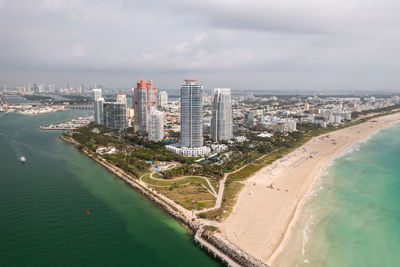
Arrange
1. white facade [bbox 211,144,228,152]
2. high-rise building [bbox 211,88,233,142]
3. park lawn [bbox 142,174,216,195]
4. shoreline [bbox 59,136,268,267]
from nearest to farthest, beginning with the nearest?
shoreline [bbox 59,136,268,267] < park lawn [bbox 142,174,216,195] < white facade [bbox 211,144,228,152] < high-rise building [bbox 211,88,233,142]

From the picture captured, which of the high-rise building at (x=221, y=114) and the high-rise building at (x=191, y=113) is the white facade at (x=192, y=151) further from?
the high-rise building at (x=221, y=114)

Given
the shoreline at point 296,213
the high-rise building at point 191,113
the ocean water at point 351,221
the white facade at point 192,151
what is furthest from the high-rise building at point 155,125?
the ocean water at point 351,221

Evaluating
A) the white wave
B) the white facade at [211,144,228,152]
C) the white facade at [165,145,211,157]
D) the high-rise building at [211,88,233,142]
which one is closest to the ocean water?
the white wave

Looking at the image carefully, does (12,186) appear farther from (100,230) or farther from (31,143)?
(31,143)

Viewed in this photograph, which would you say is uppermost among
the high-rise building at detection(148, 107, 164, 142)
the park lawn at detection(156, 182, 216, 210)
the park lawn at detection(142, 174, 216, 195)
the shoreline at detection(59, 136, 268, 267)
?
the high-rise building at detection(148, 107, 164, 142)

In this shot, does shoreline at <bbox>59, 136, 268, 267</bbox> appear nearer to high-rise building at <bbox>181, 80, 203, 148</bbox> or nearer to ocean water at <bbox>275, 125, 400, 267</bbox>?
ocean water at <bbox>275, 125, 400, 267</bbox>

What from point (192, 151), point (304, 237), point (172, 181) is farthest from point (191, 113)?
point (304, 237)

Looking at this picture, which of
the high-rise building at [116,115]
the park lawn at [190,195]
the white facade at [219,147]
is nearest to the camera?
the park lawn at [190,195]
